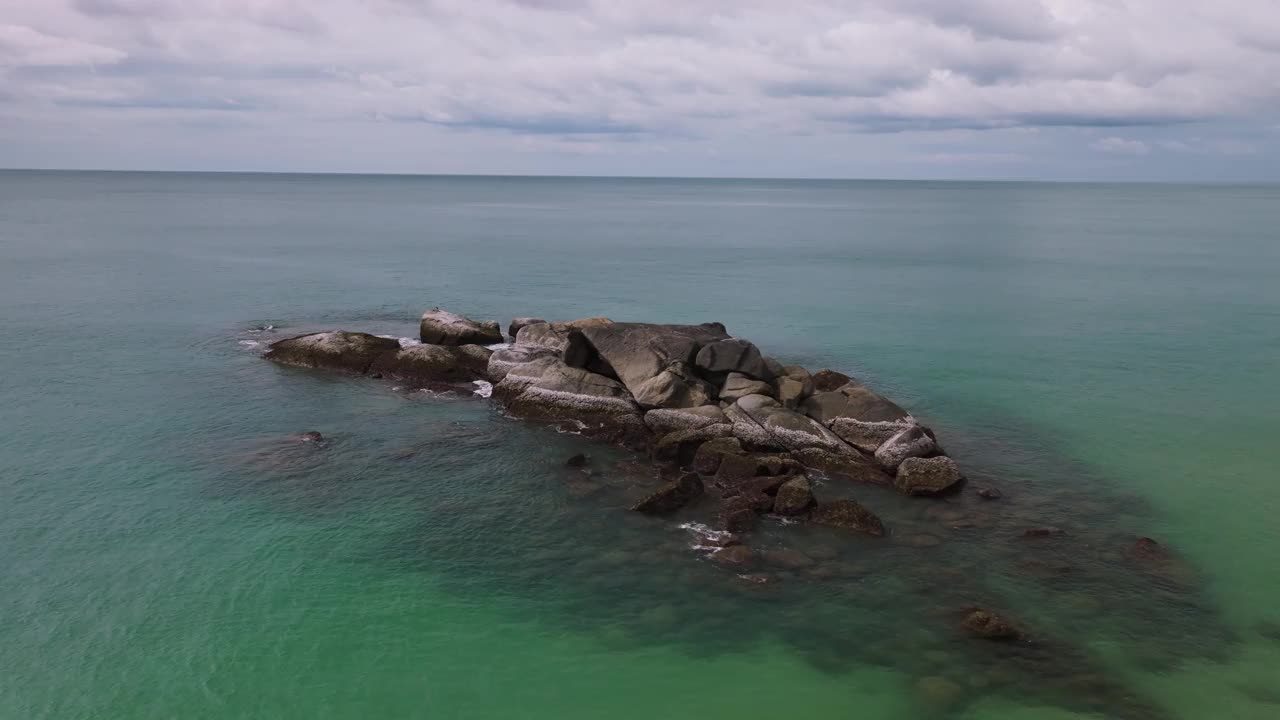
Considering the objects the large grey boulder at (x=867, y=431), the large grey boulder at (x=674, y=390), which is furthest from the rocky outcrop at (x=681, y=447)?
the large grey boulder at (x=867, y=431)

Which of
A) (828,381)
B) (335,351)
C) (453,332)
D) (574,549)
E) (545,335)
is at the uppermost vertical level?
(545,335)

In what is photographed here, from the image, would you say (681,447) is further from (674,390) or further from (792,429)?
(792,429)

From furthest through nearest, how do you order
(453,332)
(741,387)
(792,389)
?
1. (453,332)
2. (741,387)
3. (792,389)

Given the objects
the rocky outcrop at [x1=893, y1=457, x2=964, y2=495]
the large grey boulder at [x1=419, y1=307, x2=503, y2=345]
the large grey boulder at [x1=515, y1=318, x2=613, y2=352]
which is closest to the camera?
the rocky outcrop at [x1=893, y1=457, x2=964, y2=495]

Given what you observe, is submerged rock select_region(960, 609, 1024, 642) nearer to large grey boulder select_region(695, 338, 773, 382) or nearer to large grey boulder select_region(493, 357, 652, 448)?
large grey boulder select_region(493, 357, 652, 448)

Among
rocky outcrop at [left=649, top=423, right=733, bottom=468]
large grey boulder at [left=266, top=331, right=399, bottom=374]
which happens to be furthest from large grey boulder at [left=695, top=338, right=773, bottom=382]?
large grey boulder at [left=266, top=331, right=399, bottom=374]

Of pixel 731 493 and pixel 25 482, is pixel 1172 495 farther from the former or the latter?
pixel 25 482

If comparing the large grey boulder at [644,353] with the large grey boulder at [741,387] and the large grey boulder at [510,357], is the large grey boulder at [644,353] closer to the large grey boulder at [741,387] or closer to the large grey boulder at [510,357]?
the large grey boulder at [741,387]

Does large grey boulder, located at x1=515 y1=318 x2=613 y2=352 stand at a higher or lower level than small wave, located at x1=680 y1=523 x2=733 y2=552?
higher

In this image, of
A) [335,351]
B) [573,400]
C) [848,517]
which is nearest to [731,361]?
[573,400]
